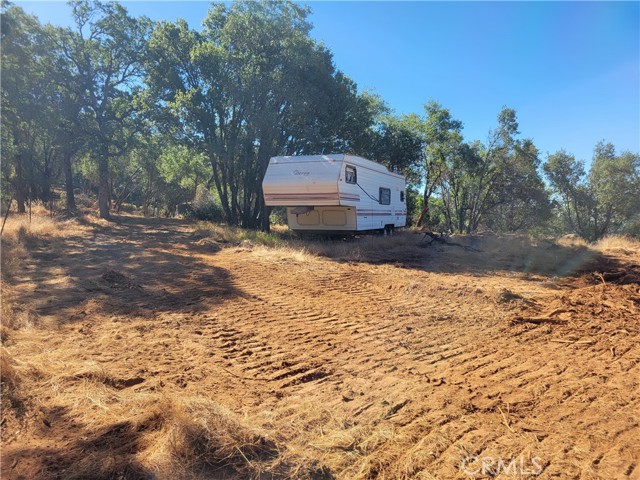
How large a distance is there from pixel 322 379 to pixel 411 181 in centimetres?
2690

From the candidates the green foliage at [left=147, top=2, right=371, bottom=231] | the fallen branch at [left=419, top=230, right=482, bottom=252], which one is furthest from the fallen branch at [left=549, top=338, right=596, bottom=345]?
the green foliage at [left=147, top=2, right=371, bottom=231]

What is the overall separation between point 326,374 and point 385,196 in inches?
557

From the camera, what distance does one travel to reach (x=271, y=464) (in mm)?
2277

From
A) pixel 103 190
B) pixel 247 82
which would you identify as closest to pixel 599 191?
pixel 247 82

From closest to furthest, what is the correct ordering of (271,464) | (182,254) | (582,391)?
(271,464) → (582,391) → (182,254)

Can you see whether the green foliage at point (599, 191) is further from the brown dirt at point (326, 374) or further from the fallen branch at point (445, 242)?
the brown dirt at point (326, 374)

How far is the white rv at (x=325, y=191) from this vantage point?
12.7 metres

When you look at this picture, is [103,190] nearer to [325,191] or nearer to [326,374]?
[325,191]

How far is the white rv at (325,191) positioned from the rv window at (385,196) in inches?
23.0

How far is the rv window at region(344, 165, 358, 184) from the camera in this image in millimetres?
13008

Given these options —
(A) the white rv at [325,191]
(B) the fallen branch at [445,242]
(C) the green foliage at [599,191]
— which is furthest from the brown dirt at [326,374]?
(C) the green foliage at [599,191]

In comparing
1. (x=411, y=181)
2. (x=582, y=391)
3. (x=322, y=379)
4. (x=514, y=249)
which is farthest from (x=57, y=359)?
(x=411, y=181)

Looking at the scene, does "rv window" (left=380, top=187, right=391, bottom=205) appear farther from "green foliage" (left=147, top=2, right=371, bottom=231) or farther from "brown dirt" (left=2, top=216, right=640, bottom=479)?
"brown dirt" (left=2, top=216, right=640, bottom=479)

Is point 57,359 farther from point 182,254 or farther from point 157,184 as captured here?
point 157,184
